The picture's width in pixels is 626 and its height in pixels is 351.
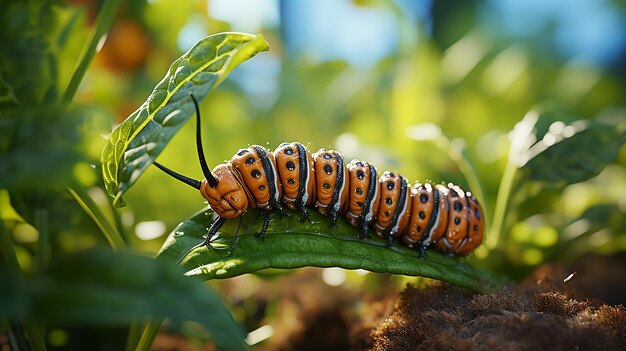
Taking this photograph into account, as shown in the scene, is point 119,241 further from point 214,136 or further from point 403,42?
point 403,42

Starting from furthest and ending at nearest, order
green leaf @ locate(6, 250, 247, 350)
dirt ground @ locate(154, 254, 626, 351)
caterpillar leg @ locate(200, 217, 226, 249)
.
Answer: caterpillar leg @ locate(200, 217, 226, 249) < dirt ground @ locate(154, 254, 626, 351) < green leaf @ locate(6, 250, 247, 350)

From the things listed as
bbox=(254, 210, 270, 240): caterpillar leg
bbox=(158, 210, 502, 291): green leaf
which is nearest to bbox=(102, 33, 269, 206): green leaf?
bbox=(158, 210, 502, 291): green leaf

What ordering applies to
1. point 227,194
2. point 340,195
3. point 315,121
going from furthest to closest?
point 315,121
point 340,195
point 227,194

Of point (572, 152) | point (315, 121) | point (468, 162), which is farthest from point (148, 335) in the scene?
point (315, 121)

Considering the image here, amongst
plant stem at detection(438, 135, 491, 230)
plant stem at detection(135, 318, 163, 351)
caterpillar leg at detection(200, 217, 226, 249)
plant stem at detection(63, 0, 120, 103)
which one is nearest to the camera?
plant stem at detection(135, 318, 163, 351)

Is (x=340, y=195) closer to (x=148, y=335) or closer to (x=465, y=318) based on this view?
(x=465, y=318)

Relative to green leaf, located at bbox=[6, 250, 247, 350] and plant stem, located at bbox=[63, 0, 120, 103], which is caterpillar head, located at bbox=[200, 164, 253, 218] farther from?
green leaf, located at bbox=[6, 250, 247, 350]

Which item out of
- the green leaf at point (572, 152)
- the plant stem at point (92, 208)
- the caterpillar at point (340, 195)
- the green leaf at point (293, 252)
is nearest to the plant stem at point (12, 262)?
the plant stem at point (92, 208)

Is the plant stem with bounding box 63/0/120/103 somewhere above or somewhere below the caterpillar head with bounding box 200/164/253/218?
above
